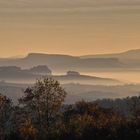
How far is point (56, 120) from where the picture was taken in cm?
14025

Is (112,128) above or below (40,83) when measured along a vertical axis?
below

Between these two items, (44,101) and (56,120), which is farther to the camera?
(56,120)

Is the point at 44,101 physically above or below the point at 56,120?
above

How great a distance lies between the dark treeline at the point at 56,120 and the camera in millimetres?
113750

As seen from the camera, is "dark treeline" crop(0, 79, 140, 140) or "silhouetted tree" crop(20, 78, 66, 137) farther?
"silhouetted tree" crop(20, 78, 66, 137)

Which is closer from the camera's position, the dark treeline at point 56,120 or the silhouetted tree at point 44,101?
the dark treeline at point 56,120

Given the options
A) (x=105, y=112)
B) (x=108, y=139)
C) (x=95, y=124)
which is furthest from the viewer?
(x=105, y=112)

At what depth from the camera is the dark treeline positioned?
373 ft

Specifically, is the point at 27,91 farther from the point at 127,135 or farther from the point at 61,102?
the point at 127,135

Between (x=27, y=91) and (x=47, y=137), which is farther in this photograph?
(x=27, y=91)

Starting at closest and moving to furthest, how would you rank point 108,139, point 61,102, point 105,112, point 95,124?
1. point 108,139
2. point 95,124
3. point 61,102
4. point 105,112

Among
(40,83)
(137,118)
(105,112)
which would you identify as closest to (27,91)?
(40,83)

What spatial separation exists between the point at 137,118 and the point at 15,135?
23.9m

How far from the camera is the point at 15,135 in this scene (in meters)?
114
